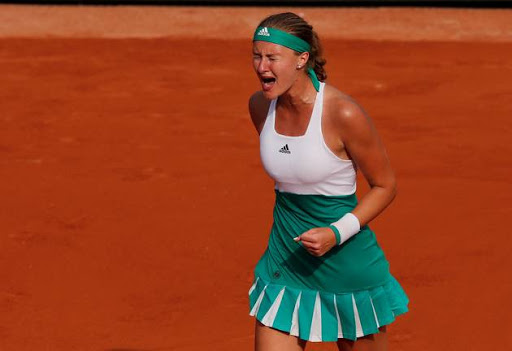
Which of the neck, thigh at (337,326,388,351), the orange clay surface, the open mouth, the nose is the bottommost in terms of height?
the orange clay surface

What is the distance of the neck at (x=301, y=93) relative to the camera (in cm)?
417

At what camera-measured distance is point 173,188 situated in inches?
353

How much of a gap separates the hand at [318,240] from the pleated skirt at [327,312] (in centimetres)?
27

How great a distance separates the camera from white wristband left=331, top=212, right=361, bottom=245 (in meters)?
4.09

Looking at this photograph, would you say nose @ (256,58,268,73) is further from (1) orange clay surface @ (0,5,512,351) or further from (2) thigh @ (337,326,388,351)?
(1) orange clay surface @ (0,5,512,351)

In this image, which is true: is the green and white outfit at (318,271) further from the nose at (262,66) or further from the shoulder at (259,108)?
the nose at (262,66)

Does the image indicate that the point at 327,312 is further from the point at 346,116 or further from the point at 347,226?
the point at 346,116

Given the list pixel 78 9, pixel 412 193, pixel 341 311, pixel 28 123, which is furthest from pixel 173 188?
pixel 78 9

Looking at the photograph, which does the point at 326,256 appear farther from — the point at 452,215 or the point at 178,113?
the point at 178,113

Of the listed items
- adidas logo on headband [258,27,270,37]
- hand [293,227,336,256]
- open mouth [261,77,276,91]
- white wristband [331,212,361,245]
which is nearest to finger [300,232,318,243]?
hand [293,227,336,256]

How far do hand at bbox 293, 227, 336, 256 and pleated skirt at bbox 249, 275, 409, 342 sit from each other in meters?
0.27

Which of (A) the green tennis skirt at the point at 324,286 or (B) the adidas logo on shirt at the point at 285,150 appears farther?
(A) the green tennis skirt at the point at 324,286

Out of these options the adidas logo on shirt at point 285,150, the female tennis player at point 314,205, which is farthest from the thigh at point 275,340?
the adidas logo on shirt at point 285,150

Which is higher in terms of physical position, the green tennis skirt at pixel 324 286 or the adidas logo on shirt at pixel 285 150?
the adidas logo on shirt at pixel 285 150
